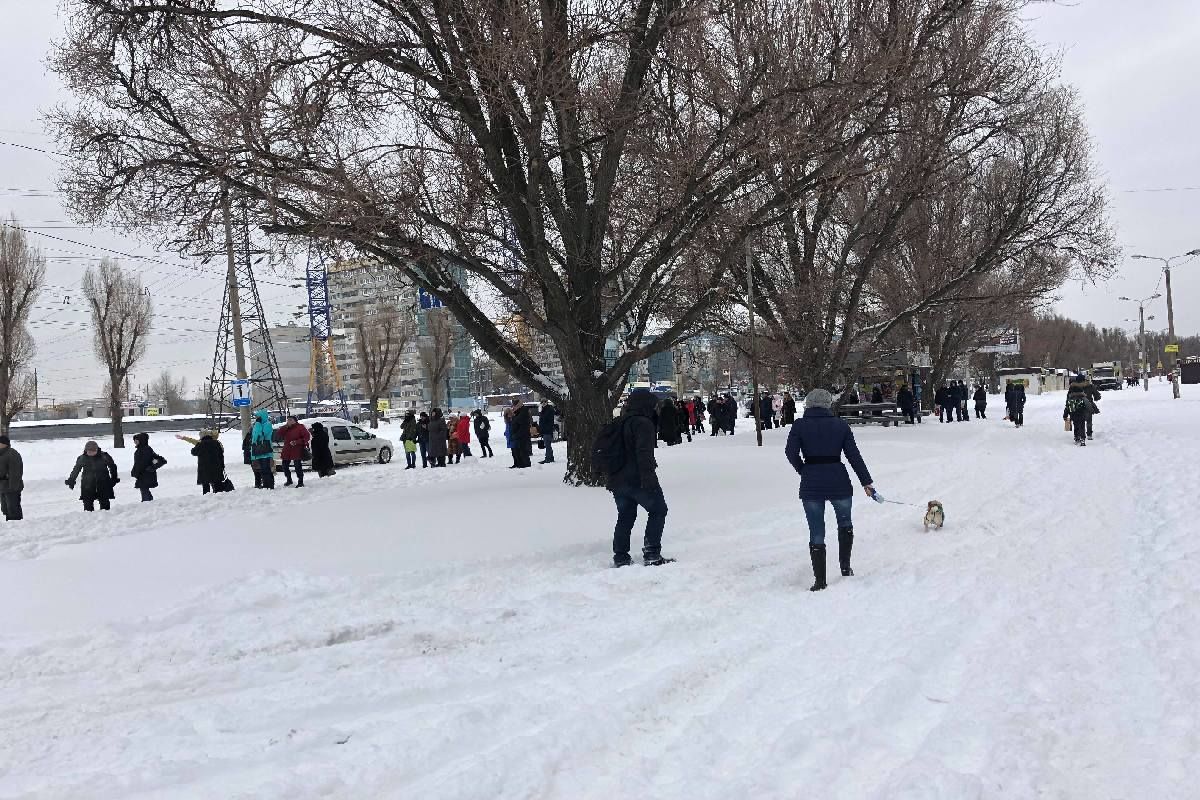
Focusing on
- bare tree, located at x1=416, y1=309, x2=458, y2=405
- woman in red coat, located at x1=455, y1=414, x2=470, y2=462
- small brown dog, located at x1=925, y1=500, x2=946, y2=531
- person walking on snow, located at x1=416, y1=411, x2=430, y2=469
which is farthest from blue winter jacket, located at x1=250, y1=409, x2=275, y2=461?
bare tree, located at x1=416, y1=309, x2=458, y2=405

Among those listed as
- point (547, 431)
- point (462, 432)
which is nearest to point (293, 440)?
point (547, 431)

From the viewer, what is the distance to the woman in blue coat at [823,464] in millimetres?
7621

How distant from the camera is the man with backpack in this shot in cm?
833

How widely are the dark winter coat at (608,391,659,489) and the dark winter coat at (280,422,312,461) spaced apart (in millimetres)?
12832

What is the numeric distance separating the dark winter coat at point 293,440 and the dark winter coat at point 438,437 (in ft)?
15.6

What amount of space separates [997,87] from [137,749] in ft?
59.1

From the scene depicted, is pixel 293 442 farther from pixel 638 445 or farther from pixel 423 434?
pixel 638 445

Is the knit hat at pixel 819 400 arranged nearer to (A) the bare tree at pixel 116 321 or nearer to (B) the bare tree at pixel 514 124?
(B) the bare tree at pixel 514 124

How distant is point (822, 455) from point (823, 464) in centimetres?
8

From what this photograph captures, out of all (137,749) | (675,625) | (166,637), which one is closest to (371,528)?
(166,637)

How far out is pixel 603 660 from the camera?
5.58m

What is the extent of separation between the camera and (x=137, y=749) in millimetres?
4348

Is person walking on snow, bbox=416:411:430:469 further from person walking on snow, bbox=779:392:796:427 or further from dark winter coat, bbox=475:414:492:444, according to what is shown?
person walking on snow, bbox=779:392:796:427

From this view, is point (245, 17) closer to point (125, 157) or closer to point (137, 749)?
point (125, 157)
